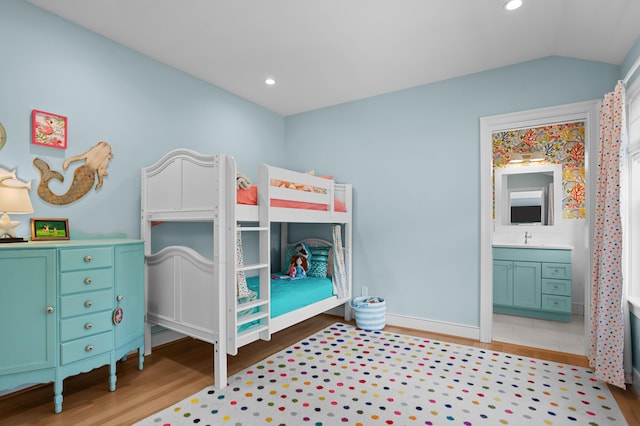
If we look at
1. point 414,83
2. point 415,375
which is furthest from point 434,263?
point 414,83

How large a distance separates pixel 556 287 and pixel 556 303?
7.3 inches

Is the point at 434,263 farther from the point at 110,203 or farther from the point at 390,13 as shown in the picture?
the point at 110,203

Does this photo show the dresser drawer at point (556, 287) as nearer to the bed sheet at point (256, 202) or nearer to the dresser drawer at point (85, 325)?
the bed sheet at point (256, 202)

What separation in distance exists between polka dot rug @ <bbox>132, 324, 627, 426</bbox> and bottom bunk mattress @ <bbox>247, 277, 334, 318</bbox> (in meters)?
Result: 0.41

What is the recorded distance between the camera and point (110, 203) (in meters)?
2.78

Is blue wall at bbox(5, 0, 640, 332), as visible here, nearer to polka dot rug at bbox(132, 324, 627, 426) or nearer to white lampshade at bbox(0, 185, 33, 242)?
white lampshade at bbox(0, 185, 33, 242)

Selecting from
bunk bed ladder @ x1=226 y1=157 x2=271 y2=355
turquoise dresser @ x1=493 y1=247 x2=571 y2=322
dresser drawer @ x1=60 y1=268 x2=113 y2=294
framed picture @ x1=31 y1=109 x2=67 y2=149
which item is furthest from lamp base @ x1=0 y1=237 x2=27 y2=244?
turquoise dresser @ x1=493 y1=247 x2=571 y2=322

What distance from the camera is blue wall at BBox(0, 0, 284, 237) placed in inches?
90.6

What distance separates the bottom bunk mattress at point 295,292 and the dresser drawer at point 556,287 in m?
2.57

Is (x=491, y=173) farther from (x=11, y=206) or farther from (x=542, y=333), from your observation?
(x=11, y=206)

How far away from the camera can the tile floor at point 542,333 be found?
10.6 feet

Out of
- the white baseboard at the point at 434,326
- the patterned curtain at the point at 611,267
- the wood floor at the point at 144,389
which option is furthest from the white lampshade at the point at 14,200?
the patterned curtain at the point at 611,267

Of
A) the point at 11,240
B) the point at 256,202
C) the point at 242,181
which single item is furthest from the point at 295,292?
the point at 11,240

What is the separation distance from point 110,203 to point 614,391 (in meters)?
3.95
